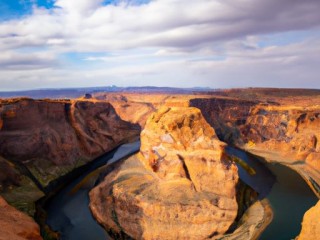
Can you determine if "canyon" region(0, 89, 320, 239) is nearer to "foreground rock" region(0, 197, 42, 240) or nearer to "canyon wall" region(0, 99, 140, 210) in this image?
"canyon wall" region(0, 99, 140, 210)

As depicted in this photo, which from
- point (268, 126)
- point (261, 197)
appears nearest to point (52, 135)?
point (261, 197)

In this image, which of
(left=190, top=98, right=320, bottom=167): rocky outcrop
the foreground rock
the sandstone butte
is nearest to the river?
the sandstone butte

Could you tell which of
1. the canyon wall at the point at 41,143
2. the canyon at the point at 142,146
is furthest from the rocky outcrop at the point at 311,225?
the canyon wall at the point at 41,143

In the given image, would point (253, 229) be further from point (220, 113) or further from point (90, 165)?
point (220, 113)

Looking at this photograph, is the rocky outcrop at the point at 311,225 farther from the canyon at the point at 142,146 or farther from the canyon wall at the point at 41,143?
the canyon wall at the point at 41,143

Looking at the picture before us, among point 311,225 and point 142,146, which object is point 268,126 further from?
point 311,225

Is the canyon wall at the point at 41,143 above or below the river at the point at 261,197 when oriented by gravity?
above
